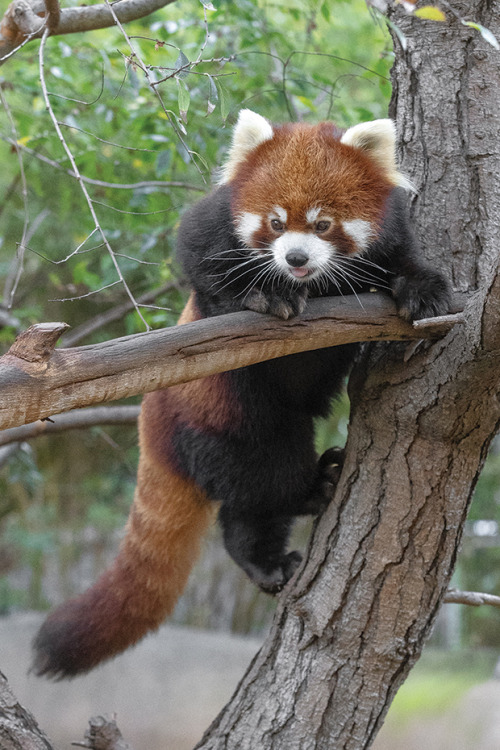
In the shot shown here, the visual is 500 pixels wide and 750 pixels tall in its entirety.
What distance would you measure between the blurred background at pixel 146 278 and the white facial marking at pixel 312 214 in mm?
413

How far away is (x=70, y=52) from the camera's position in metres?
3.51

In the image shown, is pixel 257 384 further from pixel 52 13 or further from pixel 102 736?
pixel 52 13

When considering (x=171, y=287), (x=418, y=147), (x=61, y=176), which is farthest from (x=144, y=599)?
(x=61, y=176)

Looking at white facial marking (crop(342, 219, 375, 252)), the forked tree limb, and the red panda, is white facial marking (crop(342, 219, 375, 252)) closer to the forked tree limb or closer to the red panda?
the red panda

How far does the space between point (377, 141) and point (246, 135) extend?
45cm

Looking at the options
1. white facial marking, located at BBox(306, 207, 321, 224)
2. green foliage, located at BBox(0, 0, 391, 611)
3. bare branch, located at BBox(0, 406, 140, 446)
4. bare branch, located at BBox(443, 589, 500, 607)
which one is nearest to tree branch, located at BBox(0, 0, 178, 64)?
green foliage, located at BBox(0, 0, 391, 611)

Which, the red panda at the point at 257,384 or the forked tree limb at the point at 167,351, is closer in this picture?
the forked tree limb at the point at 167,351

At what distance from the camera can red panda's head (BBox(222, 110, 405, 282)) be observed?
2.23m

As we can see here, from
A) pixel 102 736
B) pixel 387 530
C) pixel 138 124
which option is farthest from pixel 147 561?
pixel 138 124

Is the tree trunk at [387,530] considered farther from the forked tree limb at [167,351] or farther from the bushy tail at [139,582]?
the bushy tail at [139,582]

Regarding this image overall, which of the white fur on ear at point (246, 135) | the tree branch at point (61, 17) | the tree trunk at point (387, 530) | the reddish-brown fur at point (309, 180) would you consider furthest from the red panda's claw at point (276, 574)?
the tree branch at point (61, 17)

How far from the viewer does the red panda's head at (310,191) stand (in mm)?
2229

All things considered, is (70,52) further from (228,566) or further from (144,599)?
(228,566)

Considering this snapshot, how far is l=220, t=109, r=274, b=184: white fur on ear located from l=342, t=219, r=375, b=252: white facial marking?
0.43 m
